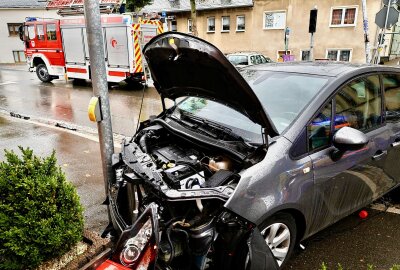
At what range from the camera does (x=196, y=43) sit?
2312mm

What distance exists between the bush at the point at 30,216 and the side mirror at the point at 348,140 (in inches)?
89.3

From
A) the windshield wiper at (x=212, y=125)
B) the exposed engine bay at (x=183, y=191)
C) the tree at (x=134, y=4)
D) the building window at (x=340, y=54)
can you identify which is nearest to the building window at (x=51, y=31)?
the tree at (x=134, y=4)

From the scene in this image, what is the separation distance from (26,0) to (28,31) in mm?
23391

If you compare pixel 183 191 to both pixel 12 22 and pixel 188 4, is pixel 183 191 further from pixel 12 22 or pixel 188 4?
pixel 12 22

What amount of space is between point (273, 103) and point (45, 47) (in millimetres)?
15314

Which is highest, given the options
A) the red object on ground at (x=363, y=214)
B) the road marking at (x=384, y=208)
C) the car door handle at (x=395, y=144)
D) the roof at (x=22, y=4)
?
the roof at (x=22, y=4)

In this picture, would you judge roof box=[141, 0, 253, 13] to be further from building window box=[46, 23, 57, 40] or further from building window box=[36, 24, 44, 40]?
building window box=[46, 23, 57, 40]

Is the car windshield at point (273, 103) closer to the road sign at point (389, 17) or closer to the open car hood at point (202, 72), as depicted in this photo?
the open car hood at point (202, 72)

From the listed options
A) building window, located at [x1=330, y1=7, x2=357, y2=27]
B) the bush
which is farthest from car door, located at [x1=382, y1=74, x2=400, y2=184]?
building window, located at [x1=330, y1=7, x2=357, y2=27]

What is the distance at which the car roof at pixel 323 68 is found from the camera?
125 inches

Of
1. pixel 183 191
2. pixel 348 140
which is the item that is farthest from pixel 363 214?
pixel 183 191

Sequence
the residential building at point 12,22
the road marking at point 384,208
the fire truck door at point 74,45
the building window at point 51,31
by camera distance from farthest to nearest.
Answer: the residential building at point 12,22, the building window at point 51,31, the fire truck door at point 74,45, the road marking at point 384,208

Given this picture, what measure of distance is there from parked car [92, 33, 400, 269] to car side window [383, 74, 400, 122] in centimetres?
2

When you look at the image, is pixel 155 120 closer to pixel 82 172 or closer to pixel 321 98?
pixel 321 98
